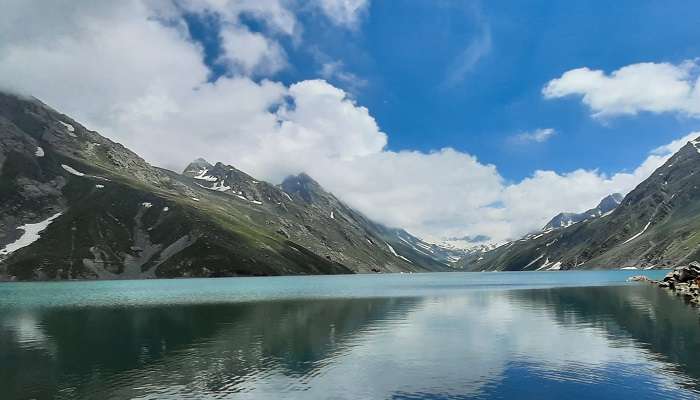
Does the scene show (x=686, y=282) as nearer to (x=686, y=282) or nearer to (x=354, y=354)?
(x=686, y=282)

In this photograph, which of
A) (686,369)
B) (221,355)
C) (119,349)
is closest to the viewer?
(686,369)

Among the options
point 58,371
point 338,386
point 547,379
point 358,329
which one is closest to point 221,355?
point 58,371

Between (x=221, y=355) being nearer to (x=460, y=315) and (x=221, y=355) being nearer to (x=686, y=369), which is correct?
(x=686, y=369)

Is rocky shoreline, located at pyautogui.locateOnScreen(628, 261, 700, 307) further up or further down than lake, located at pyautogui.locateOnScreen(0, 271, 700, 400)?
further up

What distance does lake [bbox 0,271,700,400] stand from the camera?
38500 millimetres

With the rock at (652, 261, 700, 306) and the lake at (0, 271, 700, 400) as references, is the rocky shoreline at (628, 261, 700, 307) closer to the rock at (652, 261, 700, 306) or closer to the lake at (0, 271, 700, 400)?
the rock at (652, 261, 700, 306)

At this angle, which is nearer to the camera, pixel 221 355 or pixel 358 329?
pixel 221 355

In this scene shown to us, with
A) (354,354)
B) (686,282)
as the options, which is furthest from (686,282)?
(354,354)

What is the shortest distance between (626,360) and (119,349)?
170ft

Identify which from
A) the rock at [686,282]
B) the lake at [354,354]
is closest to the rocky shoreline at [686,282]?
the rock at [686,282]

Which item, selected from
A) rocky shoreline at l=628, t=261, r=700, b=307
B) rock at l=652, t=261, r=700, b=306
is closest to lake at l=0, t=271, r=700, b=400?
rock at l=652, t=261, r=700, b=306

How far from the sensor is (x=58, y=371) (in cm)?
4550

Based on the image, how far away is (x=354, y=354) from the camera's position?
2052 inches

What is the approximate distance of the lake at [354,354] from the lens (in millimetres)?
38500
